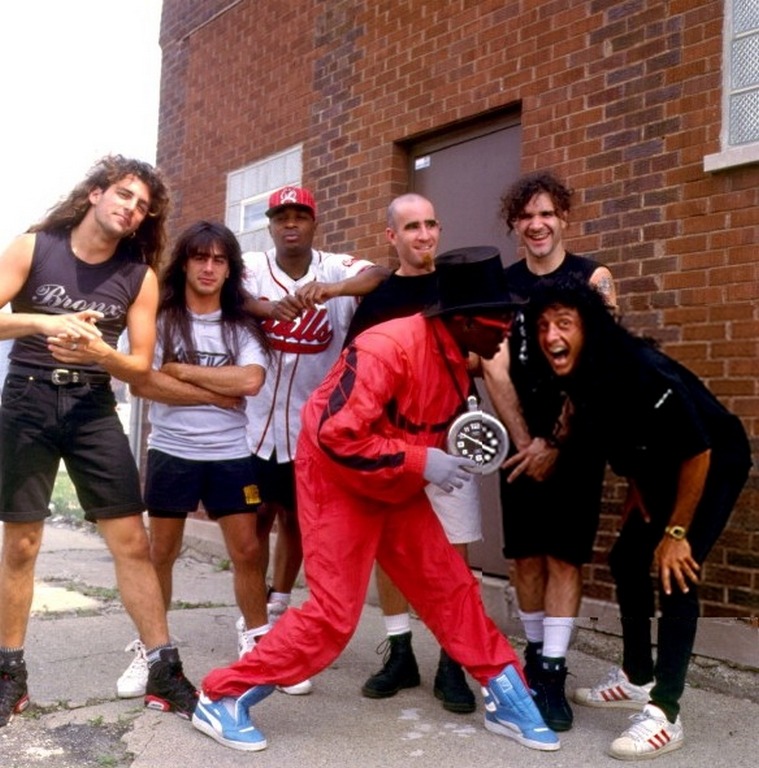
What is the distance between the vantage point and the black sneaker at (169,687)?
385 cm

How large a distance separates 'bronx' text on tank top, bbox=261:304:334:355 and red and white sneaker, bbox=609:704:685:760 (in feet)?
7.22

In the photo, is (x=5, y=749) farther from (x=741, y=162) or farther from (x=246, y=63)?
(x=246, y=63)

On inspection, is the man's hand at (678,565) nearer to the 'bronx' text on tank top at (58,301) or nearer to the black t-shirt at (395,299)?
the black t-shirt at (395,299)

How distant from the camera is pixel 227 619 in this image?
Result: 5.70 m

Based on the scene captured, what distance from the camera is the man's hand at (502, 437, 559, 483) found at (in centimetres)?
379

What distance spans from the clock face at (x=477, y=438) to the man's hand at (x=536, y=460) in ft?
1.16

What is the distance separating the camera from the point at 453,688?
4.00m

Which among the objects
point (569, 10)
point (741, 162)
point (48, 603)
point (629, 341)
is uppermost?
point (569, 10)

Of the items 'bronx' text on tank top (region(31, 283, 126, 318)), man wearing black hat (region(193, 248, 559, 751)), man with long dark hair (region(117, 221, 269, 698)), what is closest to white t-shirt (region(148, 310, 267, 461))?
man with long dark hair (region(117, 221, 269, 698))

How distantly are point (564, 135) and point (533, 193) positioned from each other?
129cm

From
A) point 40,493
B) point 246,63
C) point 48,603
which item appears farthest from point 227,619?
point 246,63

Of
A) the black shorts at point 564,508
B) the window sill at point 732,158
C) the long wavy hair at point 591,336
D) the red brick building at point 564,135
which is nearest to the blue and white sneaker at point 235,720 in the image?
the black shorts at point 564,508

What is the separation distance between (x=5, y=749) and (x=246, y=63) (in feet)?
20.2

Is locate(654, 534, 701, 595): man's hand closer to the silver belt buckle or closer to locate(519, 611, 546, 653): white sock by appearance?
locate(519, 611, 546, 653): white sock
